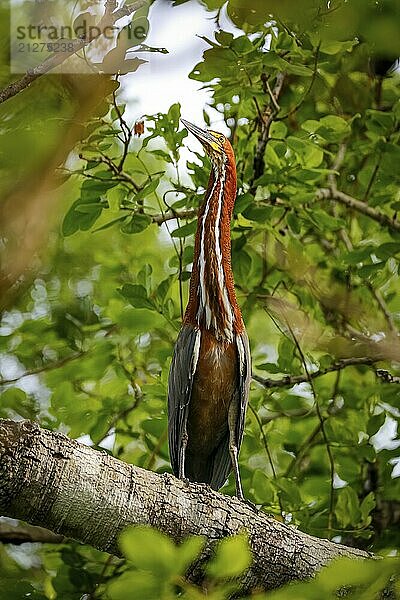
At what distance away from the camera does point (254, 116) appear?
1.85m

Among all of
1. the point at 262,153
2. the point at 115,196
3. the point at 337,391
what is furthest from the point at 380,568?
the point at 337,391

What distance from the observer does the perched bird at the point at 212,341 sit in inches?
58.8

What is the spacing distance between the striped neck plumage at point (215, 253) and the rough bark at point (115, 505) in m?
0.47

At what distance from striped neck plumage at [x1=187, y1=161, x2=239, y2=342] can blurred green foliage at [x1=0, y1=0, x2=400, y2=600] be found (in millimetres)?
106

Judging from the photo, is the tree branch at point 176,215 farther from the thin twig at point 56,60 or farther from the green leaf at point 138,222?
the thin twig at point 56,60

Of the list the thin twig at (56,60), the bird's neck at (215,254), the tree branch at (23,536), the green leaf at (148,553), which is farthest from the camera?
the tree branch at (23,536)

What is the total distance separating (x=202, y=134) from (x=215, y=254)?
0.23 m

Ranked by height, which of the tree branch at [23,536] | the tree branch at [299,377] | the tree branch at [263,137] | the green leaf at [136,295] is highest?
the tree branch at [263,137]

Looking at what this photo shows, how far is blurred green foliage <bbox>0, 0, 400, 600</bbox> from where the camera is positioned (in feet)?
5.18

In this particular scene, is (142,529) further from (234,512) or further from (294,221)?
(294,221)

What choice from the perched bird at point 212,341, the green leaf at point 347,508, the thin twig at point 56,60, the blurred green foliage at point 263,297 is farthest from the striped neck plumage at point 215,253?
the thin twig at point 56,60

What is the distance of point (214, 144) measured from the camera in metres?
1.51

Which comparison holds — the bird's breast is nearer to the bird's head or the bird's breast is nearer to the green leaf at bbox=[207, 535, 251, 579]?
the bird's head

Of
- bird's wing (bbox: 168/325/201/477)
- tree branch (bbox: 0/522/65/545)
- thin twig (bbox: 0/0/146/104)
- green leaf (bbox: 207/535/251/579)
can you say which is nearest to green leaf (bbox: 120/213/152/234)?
bird's wing (bbox: 168/325/201/477)
